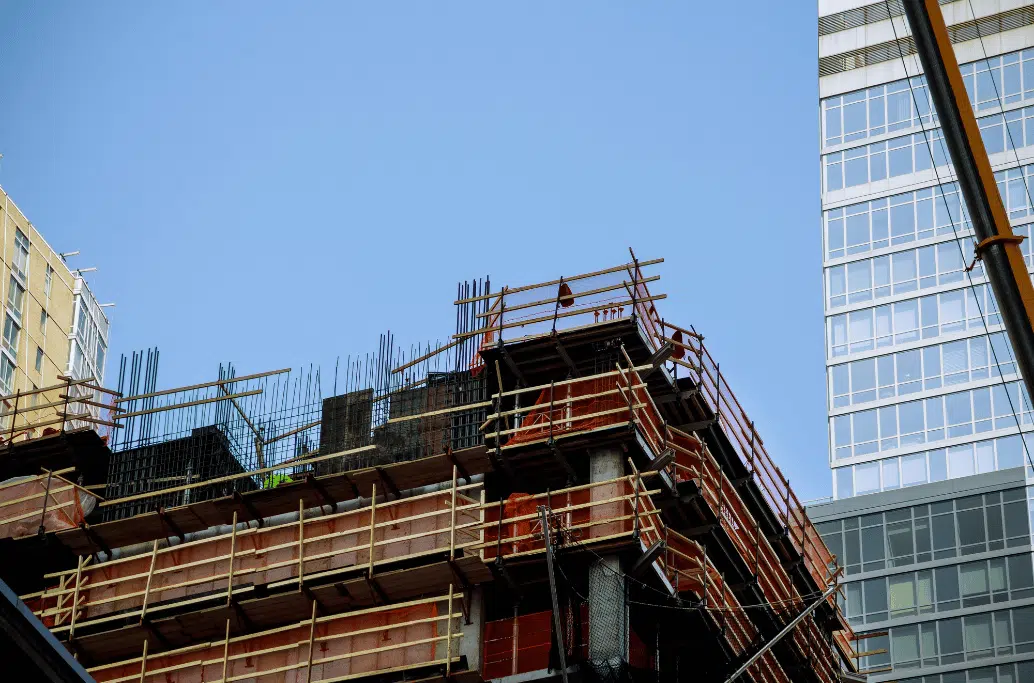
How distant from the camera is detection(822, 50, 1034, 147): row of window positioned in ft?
348

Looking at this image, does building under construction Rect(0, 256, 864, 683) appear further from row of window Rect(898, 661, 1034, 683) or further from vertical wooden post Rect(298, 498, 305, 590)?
row of window Rect(898, 661, 1034, 683)

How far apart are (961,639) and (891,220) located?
27152mm

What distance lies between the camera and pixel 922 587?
90.3m

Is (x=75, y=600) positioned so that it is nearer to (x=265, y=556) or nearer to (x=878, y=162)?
(x=265, y=556)

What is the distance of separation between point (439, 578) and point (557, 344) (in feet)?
22.0

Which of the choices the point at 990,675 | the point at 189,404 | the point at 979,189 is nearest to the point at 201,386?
the point at 189,404

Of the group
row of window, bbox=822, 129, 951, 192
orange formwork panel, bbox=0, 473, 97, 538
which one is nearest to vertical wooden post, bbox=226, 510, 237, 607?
orange formwork panel, bbox=0, 473, 97, 538

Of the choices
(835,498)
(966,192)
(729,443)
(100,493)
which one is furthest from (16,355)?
(966,192)

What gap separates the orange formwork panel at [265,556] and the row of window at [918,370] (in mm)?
56470

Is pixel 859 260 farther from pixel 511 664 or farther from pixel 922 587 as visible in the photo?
pixel 511 664

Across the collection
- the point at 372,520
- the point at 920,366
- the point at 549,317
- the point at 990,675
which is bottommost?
the point at 372,520

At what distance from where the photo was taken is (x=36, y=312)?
11494 cm

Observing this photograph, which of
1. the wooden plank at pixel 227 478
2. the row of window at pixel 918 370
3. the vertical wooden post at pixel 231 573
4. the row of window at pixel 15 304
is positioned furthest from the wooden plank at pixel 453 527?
Result: the row of window at pixel 15 304

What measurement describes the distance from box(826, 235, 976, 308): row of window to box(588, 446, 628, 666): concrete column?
61.1 metres
